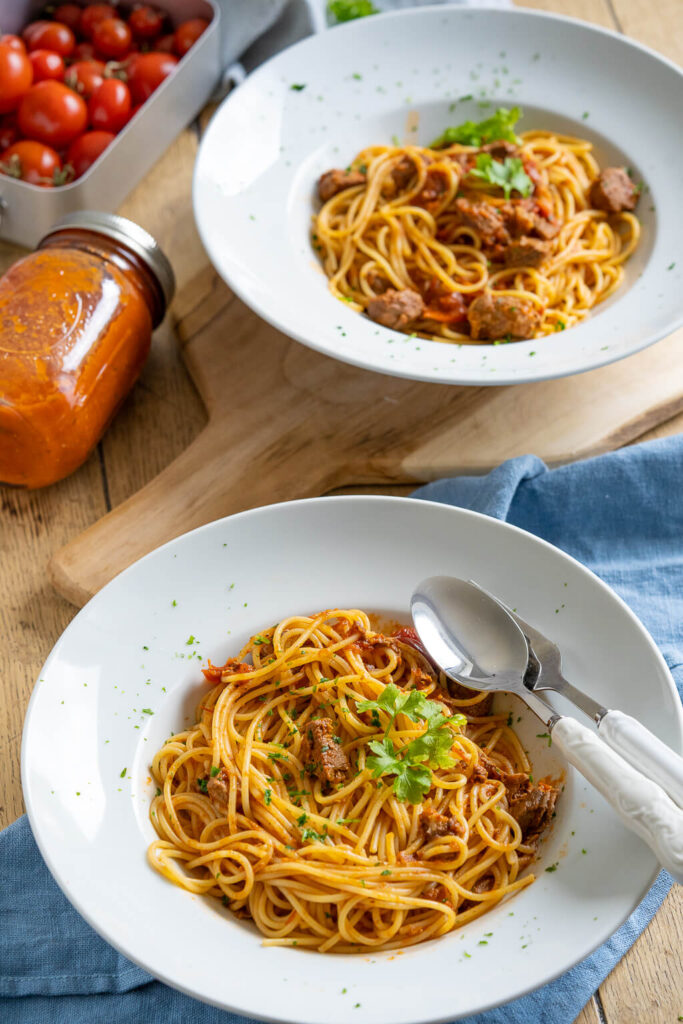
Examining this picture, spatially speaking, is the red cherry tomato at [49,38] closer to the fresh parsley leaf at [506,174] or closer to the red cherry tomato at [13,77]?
the red cherry tomato at [13,77]

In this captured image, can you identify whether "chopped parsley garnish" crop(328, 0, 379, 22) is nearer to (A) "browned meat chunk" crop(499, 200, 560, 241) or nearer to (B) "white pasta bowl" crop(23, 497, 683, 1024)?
(A) "browned meat chunk" crop(499, 200, 560, 241)

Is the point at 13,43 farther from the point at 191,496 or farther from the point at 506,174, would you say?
the point at 191,496

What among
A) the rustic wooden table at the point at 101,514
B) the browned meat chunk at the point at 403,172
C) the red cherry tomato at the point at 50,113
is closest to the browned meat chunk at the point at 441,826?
the rustic wooden table at the point at 101,514

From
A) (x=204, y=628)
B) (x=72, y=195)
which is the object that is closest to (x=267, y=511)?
(x=204, y=628)

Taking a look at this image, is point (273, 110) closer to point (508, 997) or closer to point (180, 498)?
point (180, 498)

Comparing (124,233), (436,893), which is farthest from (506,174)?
(436,893)

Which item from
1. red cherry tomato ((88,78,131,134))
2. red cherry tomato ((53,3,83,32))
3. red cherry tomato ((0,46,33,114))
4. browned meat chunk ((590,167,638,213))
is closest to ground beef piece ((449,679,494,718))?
browned meat chunk ((590,167,638,213))
